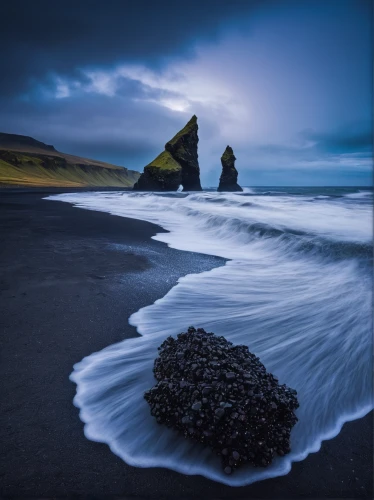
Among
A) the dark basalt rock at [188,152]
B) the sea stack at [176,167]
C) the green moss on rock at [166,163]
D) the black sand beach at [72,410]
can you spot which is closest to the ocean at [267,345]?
the black sand beach at [72,410]

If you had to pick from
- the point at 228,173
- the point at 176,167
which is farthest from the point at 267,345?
the point at 228,173

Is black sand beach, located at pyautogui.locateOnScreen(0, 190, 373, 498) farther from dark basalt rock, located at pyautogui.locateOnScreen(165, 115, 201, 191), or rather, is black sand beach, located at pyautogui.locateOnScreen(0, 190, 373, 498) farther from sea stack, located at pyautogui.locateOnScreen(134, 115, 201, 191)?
dark basalt rock, located at pyautogui.locateOnScreen(165, 115, 201, 191)

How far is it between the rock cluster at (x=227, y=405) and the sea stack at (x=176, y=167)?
6407cm

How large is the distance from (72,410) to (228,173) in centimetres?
8107

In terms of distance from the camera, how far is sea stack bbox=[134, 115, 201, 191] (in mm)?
64688

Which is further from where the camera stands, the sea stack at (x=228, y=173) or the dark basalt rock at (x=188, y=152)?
the sea stack at (x=228, y=173)

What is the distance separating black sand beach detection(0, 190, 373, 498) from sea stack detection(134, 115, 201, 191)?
60677mm

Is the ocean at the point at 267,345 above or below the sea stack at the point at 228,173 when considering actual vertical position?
below

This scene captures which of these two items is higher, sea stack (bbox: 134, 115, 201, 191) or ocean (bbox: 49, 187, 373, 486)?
sea stack (bbox: 134, 115, 201, 191)

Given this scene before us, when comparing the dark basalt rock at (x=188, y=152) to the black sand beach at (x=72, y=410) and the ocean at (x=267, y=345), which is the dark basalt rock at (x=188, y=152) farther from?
the black sand beach at (x=72, y=410)

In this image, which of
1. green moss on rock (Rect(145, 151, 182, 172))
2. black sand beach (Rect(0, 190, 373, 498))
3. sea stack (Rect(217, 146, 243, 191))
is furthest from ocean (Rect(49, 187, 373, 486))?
sea stack (Rect(217, 146, 243, 191))

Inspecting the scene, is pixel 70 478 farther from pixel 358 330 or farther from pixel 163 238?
pixel 163 238

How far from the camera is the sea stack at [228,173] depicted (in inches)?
3110

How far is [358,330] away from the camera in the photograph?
407 centimetres
